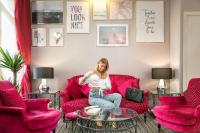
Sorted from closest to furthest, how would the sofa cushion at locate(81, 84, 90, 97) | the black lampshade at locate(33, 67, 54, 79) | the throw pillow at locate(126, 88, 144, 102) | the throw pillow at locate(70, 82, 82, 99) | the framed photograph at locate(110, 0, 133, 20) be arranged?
the throw pillow at locate(126, 88, 144, 102), the throw pillow at locate(70, 82, 82, 99), the sofa cushion at locate(81, 84, 90, 97), the black lampshade at locate(33, 67, 54, 79), the framed photograph at locate(110, 0, 133, 20)

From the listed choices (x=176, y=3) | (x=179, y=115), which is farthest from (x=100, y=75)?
(x=176, y=3)

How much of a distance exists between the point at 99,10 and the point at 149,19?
45.0 inches

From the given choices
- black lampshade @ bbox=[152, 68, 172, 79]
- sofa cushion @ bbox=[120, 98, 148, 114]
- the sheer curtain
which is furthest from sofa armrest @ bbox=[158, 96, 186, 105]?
the sheer curtain

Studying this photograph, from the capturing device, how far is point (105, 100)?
13.3 feet

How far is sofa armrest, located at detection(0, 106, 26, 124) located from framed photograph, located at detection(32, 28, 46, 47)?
8.35 ft

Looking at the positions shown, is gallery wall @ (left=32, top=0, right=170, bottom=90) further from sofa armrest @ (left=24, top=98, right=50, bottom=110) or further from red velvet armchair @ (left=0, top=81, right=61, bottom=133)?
red velvet armchair @ (left=0, top=81, right=61, bottom=133)

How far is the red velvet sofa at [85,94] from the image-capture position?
419 cm

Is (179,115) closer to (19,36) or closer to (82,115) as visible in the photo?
(82,115)

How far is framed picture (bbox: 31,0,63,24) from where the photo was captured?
5289 millimetres

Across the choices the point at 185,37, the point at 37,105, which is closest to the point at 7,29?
the point at 37,105

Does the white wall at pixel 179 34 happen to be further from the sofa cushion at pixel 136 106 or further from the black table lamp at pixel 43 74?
the black table lamp at pixel 43 74

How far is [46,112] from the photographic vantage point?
344 cm

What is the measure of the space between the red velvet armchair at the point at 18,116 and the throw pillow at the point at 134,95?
1597mm

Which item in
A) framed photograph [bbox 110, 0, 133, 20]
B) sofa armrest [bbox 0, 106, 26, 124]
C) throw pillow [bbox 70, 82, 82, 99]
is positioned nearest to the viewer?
sofa armrest [bbox 0, 106, 26, 124]
